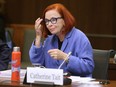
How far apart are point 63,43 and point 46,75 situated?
779 mm

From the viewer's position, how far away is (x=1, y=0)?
20.0 feet

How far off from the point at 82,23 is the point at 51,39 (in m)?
3.32

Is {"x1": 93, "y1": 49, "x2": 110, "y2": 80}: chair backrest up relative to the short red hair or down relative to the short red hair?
down

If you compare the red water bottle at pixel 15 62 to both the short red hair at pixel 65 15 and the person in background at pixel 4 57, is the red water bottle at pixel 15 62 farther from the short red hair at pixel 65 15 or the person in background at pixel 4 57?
the short red hair at pixel 65 15

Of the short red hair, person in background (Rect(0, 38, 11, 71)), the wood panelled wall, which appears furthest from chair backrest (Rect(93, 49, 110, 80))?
the wood panelled wall

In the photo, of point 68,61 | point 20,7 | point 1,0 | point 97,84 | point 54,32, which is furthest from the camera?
point 20,7

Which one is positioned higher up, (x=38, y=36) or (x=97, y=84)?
(x=38, y=36)

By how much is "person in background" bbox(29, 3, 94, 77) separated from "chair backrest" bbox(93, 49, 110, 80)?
10.1 inches

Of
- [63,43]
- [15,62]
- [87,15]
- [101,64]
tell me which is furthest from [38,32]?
[87,15]

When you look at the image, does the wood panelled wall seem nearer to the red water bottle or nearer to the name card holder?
the red water bottle

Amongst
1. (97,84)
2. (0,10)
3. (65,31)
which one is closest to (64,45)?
(65,31)

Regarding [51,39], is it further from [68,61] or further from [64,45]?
[68,61]

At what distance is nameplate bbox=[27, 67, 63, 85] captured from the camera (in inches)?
85.1

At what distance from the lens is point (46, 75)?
218 cm
